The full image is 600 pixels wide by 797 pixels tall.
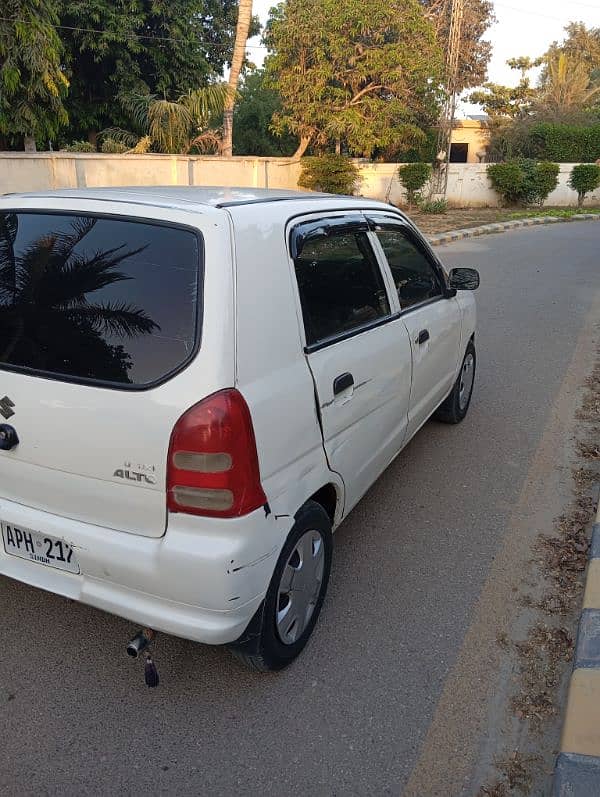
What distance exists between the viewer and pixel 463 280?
4.55 metres

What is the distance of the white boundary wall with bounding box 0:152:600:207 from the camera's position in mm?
19141

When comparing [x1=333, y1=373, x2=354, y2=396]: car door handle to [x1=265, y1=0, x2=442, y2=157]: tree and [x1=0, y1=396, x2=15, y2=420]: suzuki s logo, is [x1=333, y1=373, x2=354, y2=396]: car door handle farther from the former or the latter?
[x1=265, y1=0, x2=442, y2=157]: tree

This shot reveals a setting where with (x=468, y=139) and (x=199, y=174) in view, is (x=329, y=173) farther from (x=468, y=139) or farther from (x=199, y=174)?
(x=468, y=139)

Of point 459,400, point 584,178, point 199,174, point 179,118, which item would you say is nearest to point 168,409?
point 459,400

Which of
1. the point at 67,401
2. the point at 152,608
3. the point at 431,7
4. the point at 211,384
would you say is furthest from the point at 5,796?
the point at 431,7

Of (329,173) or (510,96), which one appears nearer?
(329,173)

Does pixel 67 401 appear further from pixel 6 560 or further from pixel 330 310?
pixel 330 310

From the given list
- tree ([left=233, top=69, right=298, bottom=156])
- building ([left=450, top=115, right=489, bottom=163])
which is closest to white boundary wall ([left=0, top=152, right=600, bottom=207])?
tree ([left=233, top=69, right=298, bottom=156])

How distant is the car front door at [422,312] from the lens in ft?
12.3

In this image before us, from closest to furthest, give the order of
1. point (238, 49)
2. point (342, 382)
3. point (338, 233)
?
point (342, 382)
point (338, 233)
point (238, 49)

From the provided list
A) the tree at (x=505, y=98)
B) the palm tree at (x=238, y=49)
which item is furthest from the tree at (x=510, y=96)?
the palm tree at (x=238, y=49)

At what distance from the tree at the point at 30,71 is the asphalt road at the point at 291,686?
18515 millimetres

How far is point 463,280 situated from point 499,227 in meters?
16.7

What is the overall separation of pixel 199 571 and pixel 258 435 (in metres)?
0.48
